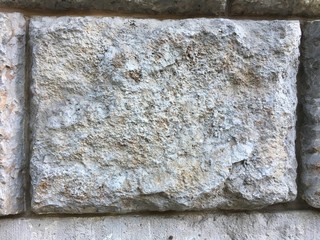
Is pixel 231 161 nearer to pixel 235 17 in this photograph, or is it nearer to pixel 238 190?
pixel 238 190

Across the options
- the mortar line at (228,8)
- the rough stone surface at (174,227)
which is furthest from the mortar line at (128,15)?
the rough stone surface at (174,227)

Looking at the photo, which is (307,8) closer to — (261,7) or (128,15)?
(261,7)

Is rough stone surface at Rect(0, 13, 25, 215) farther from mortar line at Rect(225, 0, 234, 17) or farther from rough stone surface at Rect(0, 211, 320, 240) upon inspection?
mortar line at Rect(225, 0, 234, 17)

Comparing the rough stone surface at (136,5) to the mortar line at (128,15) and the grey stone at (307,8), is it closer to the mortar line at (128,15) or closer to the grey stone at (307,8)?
the mortar line at (128,15)

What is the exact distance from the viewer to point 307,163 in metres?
0.80

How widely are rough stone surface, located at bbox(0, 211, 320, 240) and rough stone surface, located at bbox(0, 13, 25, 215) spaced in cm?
5

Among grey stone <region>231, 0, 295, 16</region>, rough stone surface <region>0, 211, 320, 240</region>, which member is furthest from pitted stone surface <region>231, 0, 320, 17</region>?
rough stone surface <region>0, 211, 320, 240</region>

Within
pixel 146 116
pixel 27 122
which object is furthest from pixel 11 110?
pixel 146 116

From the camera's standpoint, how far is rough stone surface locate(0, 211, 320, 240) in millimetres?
758

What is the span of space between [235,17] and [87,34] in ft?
0.92

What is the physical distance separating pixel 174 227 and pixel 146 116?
219mm

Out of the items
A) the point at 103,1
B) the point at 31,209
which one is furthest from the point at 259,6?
the point at 31,209

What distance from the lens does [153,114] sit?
0.74 meters

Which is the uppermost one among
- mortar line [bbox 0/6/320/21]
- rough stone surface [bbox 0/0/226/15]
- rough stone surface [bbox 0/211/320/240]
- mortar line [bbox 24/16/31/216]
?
rough stone surface [bbox 0/0/226/15]
